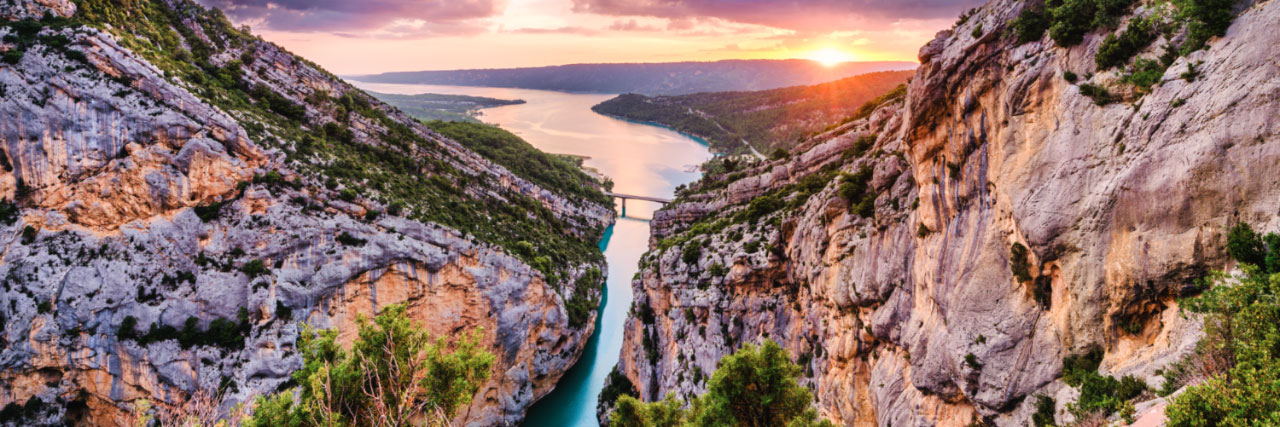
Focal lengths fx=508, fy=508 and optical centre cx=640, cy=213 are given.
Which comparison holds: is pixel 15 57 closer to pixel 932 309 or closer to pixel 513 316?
pixel 513 316

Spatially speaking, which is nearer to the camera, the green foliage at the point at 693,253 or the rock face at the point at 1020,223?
the rock face at the point at 1020,223

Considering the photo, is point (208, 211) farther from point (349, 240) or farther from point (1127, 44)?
point (1127, 44)

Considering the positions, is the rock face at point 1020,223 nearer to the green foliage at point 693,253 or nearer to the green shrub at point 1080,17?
the green shrub at point 1080,17

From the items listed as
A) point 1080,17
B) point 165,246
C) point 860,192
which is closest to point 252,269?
point 165,246

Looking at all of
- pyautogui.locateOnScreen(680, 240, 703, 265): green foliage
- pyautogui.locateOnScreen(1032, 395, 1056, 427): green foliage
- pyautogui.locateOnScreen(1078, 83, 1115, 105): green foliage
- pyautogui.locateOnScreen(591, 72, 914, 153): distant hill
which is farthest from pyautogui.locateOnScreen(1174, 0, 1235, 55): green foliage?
pyautogui.locateOnScreen(591, 72, 914, 153): distant hill

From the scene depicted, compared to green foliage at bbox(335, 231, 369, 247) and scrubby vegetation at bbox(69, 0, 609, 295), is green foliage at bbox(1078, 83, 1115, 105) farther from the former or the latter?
green foliage at bbox(335, 231, 369, 247)

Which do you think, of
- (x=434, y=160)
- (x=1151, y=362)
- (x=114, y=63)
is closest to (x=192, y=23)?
(x=114, y=63)

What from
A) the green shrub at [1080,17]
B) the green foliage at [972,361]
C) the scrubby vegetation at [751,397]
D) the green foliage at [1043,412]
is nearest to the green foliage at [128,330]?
the scrubby vegetation at [751,397]
